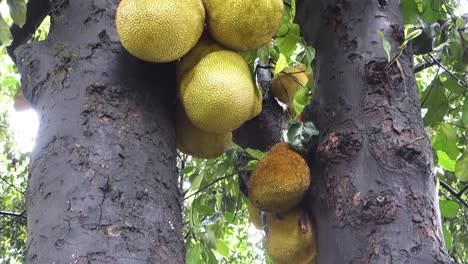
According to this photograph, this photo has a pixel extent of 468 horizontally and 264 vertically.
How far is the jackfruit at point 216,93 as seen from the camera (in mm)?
1118

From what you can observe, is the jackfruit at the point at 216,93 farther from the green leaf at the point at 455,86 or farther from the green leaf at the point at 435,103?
the green leaf at the point at 455,86

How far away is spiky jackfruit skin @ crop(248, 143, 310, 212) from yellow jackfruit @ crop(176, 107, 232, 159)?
0.11m

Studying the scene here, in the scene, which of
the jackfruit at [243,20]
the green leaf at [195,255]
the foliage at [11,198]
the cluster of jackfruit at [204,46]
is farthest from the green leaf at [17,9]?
the foliage at [11,198]

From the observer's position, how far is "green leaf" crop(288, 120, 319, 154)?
3.76 ft

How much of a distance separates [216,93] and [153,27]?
0.18 meters

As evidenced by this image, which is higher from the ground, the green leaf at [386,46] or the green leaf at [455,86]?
the green leaf at [386,46]

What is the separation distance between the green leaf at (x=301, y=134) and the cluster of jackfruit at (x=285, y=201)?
0.7 inches

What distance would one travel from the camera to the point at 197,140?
4.13ft

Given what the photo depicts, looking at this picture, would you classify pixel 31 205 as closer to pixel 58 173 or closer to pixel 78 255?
pixel 58 173

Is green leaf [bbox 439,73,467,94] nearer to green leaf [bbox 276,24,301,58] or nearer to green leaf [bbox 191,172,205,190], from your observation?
green leaf [bbox 276,24,301,58]

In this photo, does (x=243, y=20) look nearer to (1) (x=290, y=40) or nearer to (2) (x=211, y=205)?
(1) (x=290, y=40)

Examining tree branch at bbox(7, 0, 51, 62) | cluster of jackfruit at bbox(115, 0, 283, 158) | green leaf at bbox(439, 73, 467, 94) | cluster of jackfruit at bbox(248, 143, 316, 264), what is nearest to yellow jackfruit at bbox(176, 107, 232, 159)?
cluster of jackfruit at bbox(115, 0, 283, 158)

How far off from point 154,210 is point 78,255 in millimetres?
155

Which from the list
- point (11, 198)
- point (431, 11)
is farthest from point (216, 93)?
point (11, 198)
